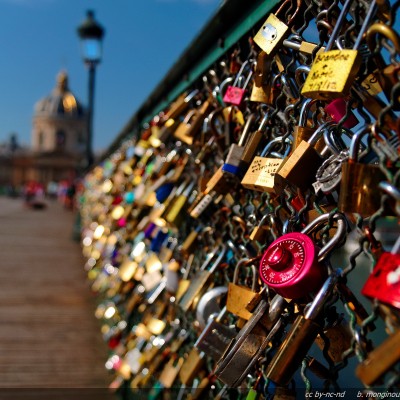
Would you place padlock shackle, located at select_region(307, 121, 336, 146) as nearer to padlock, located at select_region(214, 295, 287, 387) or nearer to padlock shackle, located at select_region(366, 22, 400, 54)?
padlock shackle, located at select_region(366, 22, 400, 54)

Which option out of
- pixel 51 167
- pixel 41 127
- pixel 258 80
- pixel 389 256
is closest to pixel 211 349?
pixel 258 80

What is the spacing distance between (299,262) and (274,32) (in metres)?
0.52

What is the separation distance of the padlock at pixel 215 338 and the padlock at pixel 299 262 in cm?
42

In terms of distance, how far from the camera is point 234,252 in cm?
153

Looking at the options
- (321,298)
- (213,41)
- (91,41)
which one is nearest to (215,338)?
(321,298)

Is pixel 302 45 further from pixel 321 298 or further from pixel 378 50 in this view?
pixel 321 298

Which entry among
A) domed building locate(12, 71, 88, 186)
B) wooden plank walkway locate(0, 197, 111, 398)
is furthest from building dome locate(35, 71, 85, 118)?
wooden plank walkway locate(0, 197, 111, 398)

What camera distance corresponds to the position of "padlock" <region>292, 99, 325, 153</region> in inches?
40.1

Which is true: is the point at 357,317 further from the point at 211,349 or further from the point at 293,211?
the point at 211,349

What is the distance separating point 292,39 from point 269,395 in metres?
0.68

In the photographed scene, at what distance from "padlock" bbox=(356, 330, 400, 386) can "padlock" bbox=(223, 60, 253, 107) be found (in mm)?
892

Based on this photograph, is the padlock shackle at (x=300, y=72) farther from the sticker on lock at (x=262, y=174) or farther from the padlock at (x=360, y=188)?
the padlock at (x=360, y=188)

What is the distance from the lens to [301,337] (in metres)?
0.89

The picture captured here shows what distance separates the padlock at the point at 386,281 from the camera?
679mm
